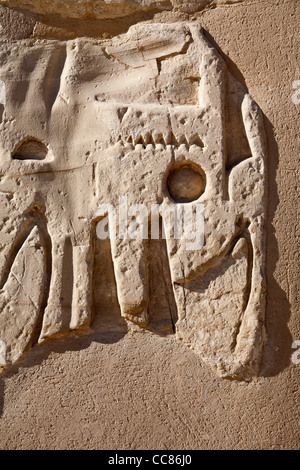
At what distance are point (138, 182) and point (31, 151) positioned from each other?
47 cm

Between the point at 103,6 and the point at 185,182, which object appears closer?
the point at 185,182

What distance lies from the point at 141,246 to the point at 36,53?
935mm

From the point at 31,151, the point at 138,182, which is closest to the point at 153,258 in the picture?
the point at 138,182

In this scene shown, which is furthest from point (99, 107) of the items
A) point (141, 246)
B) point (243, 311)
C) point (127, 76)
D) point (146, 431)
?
point (146, 431)

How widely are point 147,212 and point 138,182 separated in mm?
127

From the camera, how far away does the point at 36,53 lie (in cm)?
267

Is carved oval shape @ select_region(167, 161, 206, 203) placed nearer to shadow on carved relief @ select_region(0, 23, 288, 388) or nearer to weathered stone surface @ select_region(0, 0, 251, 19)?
shadow on carved relief @ select_region(0, 23, 288, 388)

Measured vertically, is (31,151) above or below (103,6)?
below

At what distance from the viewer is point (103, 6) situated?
2693 mm

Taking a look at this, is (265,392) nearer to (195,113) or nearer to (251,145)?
(251,145)

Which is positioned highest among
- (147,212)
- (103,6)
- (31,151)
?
(103,6)

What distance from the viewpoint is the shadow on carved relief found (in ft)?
8.18

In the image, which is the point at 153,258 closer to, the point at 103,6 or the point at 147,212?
the point at 147,212

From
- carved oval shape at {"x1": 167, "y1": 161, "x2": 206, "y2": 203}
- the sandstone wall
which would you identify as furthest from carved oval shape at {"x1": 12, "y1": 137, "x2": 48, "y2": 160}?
carved oval shape at {"x1": 167, "y1": 161, "x2": 206, "y2": 203}
